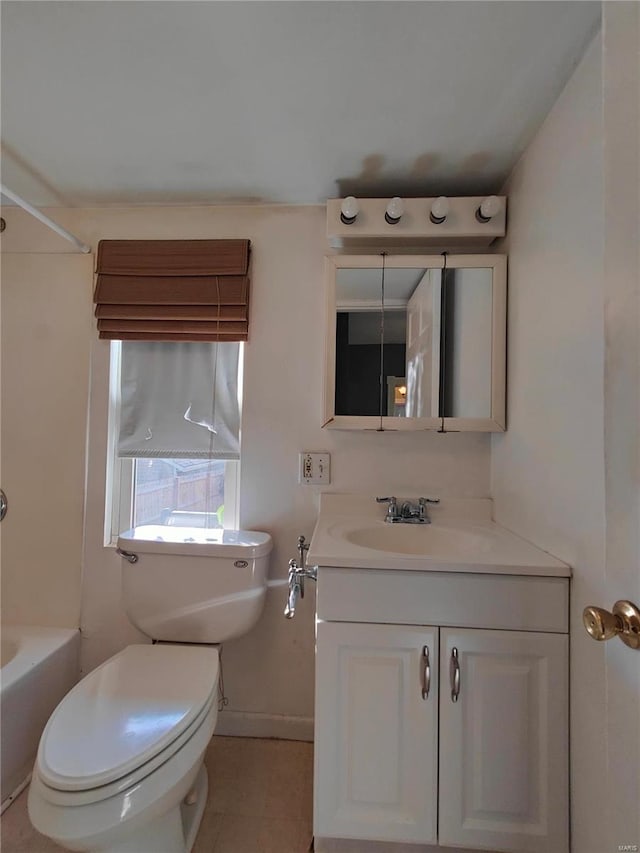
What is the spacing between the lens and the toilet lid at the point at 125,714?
2.60ft

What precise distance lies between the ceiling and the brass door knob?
111cm

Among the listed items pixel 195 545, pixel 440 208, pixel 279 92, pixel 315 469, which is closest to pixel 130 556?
pixel 195 545

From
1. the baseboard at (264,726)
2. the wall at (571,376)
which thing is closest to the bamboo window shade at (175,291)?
the wall at (571,376)

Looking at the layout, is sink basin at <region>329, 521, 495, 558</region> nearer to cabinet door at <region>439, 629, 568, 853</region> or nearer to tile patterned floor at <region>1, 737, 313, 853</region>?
cabinet door at <region>439, 629, 568, 853</region>

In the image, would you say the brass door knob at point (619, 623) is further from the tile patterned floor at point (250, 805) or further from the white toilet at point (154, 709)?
the tile patterned floor at point (250, 805)

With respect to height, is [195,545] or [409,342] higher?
[409,342]

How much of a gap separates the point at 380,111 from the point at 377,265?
42 cm

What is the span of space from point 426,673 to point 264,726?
33.3 inches

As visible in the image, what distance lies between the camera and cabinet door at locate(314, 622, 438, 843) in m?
0.93

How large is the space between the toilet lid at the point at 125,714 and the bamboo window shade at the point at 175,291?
1.07 meters

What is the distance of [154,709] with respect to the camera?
36.9 inches

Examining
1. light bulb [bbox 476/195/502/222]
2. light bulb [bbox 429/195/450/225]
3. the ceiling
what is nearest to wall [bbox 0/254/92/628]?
the ceiling

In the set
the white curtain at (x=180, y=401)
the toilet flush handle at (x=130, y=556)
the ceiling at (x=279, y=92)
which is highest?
the ceiling at (x=279, y=92)

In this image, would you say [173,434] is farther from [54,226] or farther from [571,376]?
[571,376]
